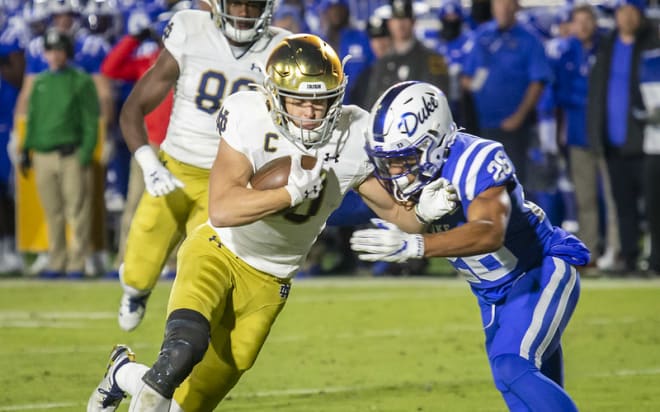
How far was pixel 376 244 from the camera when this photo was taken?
14.1ft

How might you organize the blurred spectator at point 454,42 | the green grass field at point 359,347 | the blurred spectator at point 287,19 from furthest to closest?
the blurred spectator at point 454,42
the blurred spectator at point 287,19
the green grass field at point 359,347

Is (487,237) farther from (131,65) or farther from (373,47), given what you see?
(131,65)

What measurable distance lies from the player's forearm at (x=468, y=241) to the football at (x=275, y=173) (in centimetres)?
71

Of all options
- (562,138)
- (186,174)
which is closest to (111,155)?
(562,138)

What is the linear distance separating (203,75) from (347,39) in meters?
4.93

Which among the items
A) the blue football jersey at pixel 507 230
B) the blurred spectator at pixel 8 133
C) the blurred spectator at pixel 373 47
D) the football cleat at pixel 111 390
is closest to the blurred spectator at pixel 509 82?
the blurred spectator at pixel 373 47

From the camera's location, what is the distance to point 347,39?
1125 cm

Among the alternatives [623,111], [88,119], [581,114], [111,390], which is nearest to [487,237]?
[111,390]

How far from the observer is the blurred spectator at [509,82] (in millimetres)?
10195

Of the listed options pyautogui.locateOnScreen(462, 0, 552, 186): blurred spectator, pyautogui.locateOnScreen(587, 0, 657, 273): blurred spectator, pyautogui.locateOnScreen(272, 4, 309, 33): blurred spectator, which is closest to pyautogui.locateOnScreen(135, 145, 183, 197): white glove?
pyautogui.locateOnScreen(272, 4, 309, 33): blurred spectator

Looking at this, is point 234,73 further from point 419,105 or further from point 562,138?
point 562,138

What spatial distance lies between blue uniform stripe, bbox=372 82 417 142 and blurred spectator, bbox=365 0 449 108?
5439 millimetres

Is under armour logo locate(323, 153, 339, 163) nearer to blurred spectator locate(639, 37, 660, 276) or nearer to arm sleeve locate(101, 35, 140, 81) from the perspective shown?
blurred spectator locate(639, 37, 660, 276)

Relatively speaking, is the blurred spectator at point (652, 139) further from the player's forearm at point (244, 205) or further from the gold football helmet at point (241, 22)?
the player's forearm at point (244, 205)
